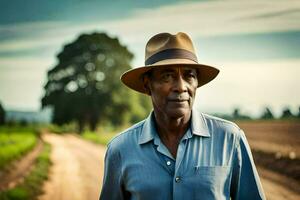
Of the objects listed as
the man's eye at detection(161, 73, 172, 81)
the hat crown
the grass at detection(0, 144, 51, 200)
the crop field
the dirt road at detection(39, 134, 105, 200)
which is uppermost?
the hat crown

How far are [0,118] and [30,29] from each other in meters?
1.67

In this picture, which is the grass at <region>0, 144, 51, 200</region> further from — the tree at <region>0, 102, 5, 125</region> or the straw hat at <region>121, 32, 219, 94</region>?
the straw hat at <region>121, 32, 219, 94</region>

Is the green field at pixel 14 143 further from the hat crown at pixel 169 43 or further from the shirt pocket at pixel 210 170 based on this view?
the shirt pocket at pixel 210 170

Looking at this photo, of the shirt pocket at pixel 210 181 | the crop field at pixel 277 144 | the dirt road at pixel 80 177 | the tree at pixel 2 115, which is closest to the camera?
the shirt pocket at pixel 210 181

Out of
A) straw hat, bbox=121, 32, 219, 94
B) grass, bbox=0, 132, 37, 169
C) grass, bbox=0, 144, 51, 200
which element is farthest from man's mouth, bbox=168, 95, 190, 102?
grass, bbox=0, 132, 37, 169

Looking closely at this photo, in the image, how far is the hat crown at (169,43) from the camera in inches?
68.8

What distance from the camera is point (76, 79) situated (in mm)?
13570

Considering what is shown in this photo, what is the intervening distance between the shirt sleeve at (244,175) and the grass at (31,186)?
4794 mm

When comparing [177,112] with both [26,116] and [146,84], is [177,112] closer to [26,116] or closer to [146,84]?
[146,84]

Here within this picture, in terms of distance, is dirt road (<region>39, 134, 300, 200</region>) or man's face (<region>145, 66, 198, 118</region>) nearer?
man's face (<region>145, 66, 198, 118</region>)

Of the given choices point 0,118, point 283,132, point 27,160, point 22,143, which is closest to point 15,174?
point 0,118

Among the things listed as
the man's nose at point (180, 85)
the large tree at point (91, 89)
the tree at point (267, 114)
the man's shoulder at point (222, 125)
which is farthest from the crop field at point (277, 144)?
the man's nose at point (180, 85)

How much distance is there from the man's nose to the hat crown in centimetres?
12

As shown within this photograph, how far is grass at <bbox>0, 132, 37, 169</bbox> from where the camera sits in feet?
26.1
